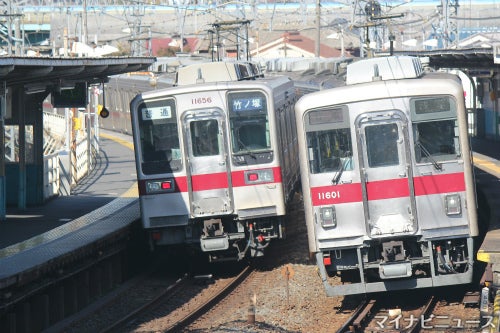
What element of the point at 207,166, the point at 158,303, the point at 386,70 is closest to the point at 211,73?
the point at 207,166

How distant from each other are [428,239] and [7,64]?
21.5 feet

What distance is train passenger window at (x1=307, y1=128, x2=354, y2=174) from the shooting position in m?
12.6

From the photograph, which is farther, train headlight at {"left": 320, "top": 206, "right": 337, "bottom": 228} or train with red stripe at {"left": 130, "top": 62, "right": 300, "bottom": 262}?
train with red stripe at {"left": 130, "top": 62, "right": 300, "bottom": 262}

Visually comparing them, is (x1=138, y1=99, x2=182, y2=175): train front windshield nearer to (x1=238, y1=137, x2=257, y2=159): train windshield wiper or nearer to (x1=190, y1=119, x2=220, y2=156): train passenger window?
(x1=190, y1=119, x2=220, y2=156): train passenger window

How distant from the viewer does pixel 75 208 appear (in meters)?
21.3

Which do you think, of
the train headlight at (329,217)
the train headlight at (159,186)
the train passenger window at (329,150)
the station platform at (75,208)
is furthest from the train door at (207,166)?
the train headlight at (329,217)

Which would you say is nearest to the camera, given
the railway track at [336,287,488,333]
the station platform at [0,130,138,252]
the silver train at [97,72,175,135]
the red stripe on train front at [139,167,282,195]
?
the railway track at [336,287,488,333]

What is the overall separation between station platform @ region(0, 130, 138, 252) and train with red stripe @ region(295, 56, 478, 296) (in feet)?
14.5

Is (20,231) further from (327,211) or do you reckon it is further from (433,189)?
(433,189)

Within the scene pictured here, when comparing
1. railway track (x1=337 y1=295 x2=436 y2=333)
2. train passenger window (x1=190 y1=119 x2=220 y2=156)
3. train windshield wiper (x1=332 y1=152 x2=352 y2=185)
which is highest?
train passenger window (x1=190 y1=119 x2=220 y2=156)

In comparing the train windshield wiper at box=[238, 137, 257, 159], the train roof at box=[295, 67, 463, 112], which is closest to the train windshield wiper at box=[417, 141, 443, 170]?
the train roof at box=[295, 67, 463, 112]

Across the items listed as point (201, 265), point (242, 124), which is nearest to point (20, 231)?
point (201, 265)

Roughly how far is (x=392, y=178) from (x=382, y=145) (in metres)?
0.42

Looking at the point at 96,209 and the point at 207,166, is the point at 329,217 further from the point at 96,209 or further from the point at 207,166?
the point at 96,209
